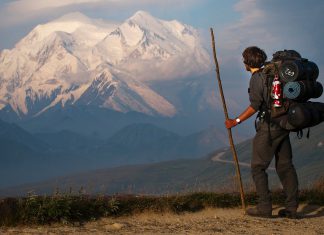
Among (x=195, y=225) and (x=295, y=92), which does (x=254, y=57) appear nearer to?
(x=295, y=92)

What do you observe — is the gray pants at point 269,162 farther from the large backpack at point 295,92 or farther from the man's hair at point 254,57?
the man's hair at point 254,57

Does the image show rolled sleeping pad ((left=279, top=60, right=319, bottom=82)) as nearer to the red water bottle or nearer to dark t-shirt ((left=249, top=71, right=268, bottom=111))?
the red water bottle

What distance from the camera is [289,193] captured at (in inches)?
425

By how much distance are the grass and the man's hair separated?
2906 millimetres

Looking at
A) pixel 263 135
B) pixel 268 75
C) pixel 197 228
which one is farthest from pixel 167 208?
pixel 268 75

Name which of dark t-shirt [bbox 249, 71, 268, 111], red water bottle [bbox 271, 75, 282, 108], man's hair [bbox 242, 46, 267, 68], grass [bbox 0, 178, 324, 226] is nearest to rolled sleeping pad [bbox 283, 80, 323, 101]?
red water bottle [bbox 271, 75, 282, 108]

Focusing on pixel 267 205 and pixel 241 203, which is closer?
pixel 267 205

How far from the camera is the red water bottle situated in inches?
397

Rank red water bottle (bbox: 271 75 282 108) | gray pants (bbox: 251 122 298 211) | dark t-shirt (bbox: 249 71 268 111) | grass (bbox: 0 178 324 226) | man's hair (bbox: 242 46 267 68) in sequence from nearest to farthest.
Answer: grass (bbox: 0 178 324 226) → red water bottle (bbox: 271 75 282 108) → dark t-shirt (bbox: 249 71 268 111) → gray pants (bbox: 251 122 298 211) → man's hair (bbox: 242 46 267 68)

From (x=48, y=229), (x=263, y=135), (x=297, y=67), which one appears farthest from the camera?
(x=263, y=135)

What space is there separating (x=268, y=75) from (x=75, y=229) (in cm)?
416

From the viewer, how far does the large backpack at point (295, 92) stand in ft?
32.0

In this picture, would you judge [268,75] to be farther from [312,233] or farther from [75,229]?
[75,229]

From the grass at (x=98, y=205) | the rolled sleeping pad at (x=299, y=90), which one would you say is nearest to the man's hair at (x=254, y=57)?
the rolled sleeping pad at (x=299, y=90)
